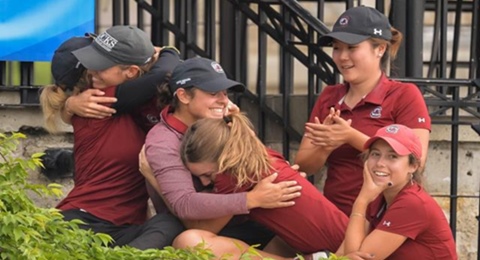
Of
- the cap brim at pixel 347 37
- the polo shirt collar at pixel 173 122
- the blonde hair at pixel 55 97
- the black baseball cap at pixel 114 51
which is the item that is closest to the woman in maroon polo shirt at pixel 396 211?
the cap brim at pixel 347 37

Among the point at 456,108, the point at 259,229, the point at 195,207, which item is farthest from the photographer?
the point at 456,108

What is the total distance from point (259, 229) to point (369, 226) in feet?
1.94

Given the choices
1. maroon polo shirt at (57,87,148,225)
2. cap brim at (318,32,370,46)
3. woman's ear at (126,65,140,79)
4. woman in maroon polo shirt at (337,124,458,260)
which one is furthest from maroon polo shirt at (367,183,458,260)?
woman's ear at (126,65,140,79)

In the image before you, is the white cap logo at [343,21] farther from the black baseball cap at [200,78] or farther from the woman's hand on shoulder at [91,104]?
the woman's hand on shoulder at [91,104]

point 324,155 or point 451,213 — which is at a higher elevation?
point 324,155

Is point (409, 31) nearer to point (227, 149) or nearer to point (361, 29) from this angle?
point (361, 29)

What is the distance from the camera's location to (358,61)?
6.11 metres

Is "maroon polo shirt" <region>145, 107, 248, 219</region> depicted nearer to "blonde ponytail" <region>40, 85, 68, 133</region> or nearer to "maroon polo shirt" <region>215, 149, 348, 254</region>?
"maroon polo shirt" <region>215, 149, 348, 254</region>

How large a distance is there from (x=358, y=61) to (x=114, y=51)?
46.0 inches

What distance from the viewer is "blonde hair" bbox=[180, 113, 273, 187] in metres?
5.68

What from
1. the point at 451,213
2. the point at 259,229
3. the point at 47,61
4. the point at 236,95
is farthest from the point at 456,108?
the point at 47,61

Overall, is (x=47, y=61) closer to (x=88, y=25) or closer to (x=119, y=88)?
(x=88, y=25)

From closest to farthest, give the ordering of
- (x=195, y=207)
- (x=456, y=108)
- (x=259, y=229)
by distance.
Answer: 1. (x=195, y=207)
2. (x=259, y=229)
3. (x=456, y=108)

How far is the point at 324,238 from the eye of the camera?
5.78 m
